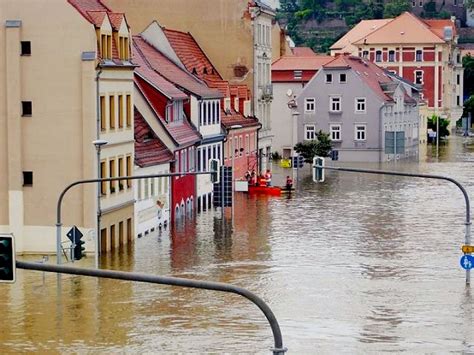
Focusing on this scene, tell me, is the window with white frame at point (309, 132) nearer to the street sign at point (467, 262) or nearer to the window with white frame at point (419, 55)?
the window with white frame at point (419, 55)

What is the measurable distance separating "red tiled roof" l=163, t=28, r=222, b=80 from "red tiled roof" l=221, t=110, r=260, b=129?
2.34m

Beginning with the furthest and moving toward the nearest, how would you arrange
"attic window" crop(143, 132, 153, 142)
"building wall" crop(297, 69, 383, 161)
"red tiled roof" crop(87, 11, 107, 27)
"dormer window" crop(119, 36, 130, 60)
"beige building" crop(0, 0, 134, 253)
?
"building wall" crop(297, 69, 383, 161) → "attic window" crop(143, 132, 153, 142) → "dormer window" crop(119, 36, 130, 60) → "red tiled roof" crop(87, 11, 107, 27) → "beige building" crop(0, 0, 134, 253)

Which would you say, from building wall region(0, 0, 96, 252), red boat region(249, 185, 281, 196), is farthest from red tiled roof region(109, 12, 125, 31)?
red boat region(249, 185, 281, 196)

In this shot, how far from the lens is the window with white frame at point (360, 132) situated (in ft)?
359

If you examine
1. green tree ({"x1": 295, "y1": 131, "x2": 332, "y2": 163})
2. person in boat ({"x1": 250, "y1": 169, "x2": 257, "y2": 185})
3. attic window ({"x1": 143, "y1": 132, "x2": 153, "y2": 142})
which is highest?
attic window ({"x1": 143, "y1": 132, "x2": 153, "y2": 142})

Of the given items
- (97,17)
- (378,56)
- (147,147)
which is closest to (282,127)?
(378,56)

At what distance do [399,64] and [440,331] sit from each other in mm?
115485

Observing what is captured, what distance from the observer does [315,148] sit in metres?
99.8

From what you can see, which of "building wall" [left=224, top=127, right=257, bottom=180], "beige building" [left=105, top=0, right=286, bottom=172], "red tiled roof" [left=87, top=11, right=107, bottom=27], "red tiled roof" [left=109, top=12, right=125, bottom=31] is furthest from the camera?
"beige building" [left=105, top=0, right=286, bottom=172]

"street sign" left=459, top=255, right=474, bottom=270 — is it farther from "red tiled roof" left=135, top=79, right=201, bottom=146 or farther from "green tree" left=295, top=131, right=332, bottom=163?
"green tree" left=295, top=131, right=332, bottom=163

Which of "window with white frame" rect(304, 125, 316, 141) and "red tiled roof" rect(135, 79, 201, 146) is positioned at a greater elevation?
"red tiled roof" rect(135, 79, 201, 146)

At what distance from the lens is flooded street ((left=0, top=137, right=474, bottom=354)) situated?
113ft

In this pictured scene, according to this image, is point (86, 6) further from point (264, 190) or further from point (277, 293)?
point (264, 190)

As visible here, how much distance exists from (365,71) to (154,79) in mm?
50562
